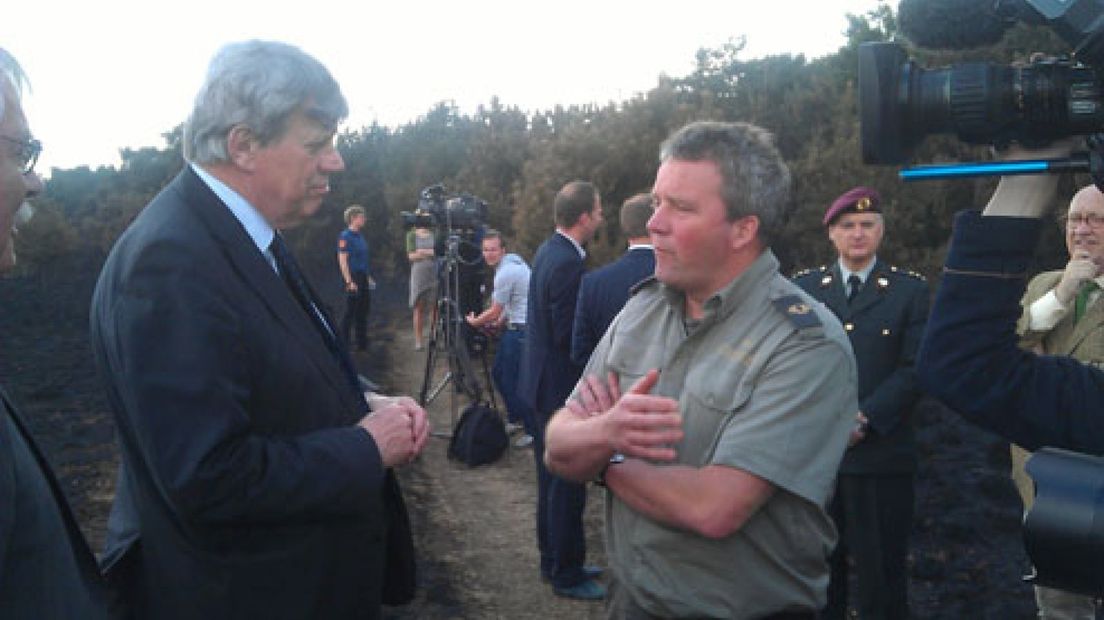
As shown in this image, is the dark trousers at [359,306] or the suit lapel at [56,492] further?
the dark trousers at [359,306]

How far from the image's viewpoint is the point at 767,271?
232 centimetres

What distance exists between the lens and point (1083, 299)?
3.69 m

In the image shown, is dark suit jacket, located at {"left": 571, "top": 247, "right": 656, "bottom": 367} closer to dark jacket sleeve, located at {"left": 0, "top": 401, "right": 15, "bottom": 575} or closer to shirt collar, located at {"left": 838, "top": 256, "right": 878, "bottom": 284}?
shirt collar, located at {"left": 838, "top": 256, "right": 878, "bottom": 284}

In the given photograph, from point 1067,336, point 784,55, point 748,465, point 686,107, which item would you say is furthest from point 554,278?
point 784,55

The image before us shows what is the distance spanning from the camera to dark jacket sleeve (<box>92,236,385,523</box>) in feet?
6.21

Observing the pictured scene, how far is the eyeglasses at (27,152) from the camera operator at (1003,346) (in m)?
1.81

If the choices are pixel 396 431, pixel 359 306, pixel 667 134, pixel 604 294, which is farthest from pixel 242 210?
pixel 359 306

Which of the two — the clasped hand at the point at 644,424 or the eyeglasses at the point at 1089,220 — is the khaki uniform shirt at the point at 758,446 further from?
the eyeglasses at the point at 1089,220

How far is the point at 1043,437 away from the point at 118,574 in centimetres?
208

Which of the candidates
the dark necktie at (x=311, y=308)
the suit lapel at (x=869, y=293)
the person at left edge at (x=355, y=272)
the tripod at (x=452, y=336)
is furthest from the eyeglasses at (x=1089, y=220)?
the person at left edge at (x=355, y=272)

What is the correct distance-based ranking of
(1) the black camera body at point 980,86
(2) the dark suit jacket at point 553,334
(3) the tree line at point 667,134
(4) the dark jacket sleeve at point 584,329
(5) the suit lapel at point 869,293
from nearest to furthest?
(1) the black camera body at point 980,86 < (5) the suit lapel at point 869,293 < (4) the dark jacket sleeve at point 584,329 < (2) the dark suit jacket at point 553,334 < (3) the tree line at point 667,134

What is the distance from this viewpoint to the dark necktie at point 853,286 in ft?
13.6

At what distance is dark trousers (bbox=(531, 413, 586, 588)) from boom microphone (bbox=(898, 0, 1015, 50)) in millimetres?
3379

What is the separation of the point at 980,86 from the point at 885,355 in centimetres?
244
